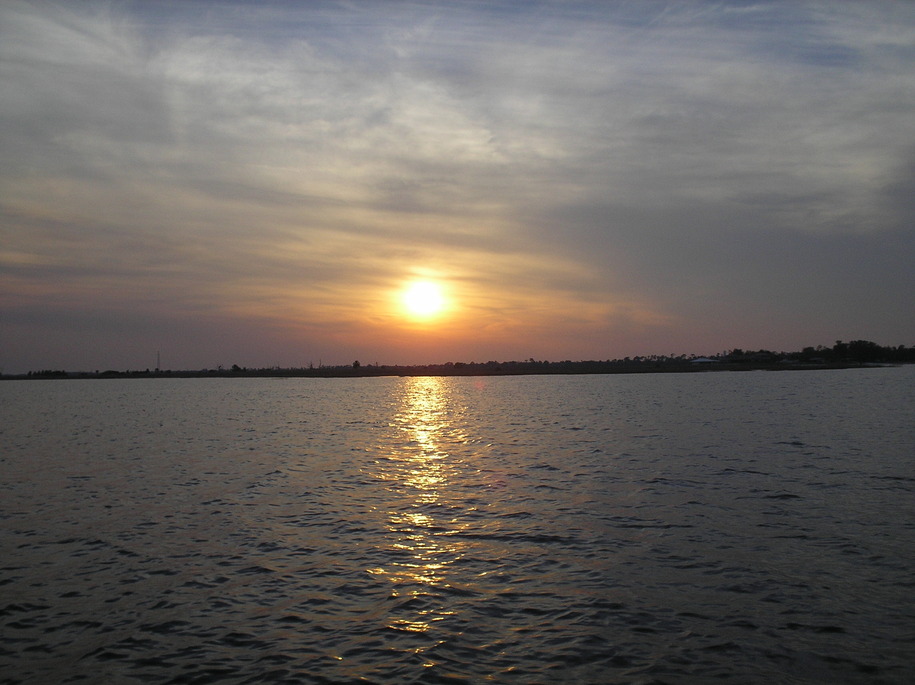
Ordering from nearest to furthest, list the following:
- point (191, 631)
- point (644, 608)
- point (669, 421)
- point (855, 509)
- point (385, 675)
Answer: point (385, 675) < point (191, 631) < point (644, 608) < point (855, 509) < point (669, 421)

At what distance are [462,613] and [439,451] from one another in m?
34.4

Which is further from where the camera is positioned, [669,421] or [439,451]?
[669,421]

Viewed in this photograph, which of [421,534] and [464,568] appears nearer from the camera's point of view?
[464,568]

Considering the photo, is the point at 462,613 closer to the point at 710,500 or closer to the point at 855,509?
the point at 710,500

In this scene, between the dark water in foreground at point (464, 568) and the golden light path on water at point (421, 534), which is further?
the golden light path on water at point (421, 534)

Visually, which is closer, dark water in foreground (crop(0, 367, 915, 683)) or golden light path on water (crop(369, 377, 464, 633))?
dark water in foreground (crop(0, 367, 915, 683))

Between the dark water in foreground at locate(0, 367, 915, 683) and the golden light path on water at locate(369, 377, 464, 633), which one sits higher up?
the dark water in foreground at locate(0, 367, 915, 683)

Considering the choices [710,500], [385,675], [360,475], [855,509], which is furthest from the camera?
[360,475]

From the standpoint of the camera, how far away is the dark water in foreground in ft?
44.9

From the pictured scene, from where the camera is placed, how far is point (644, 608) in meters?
16.5

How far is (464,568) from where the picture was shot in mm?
20141

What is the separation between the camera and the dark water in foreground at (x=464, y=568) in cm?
1370

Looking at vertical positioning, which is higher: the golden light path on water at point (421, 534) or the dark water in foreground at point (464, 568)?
the dark water in foreground at point (464, 568)

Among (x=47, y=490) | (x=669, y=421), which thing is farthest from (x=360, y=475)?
(x=669, y=421)
